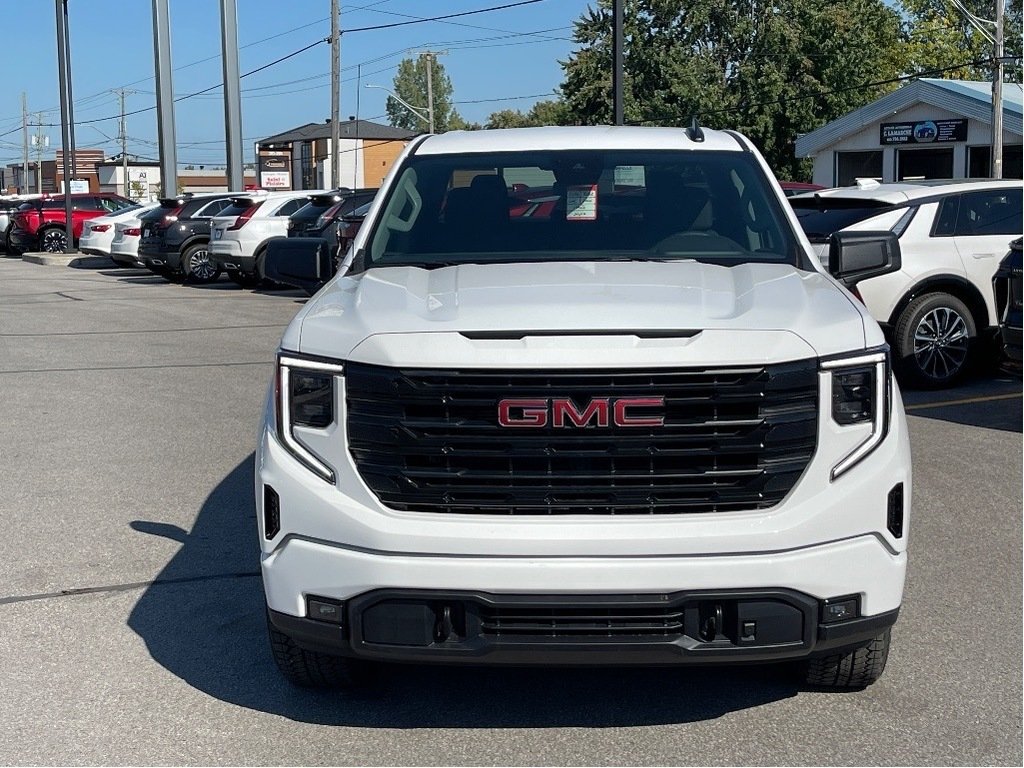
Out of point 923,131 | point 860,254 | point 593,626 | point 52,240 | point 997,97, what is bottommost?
point 593,626

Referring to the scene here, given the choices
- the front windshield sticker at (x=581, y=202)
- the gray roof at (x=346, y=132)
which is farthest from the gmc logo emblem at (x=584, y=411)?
the gray roof at (x=346, y=132)

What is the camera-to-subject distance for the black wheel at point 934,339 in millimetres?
10781

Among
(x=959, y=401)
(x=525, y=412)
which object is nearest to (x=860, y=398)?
(x=525, y=412)

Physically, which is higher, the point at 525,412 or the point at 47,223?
the point at 47,223

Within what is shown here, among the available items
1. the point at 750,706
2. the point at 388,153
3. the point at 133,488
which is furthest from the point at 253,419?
the point at 388,153

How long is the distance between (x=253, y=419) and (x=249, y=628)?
4.79 metres

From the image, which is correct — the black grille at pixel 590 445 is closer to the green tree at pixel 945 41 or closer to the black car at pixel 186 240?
the black car at pixel 186 240

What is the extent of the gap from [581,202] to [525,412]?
1.79 metres

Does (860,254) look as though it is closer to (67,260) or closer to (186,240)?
(186,240)

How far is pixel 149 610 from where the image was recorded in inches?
212

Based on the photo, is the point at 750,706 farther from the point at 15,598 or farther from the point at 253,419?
the point at 253,419

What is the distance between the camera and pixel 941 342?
10906mm

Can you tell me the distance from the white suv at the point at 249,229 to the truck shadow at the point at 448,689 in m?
16.6

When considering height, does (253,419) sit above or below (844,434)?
below
